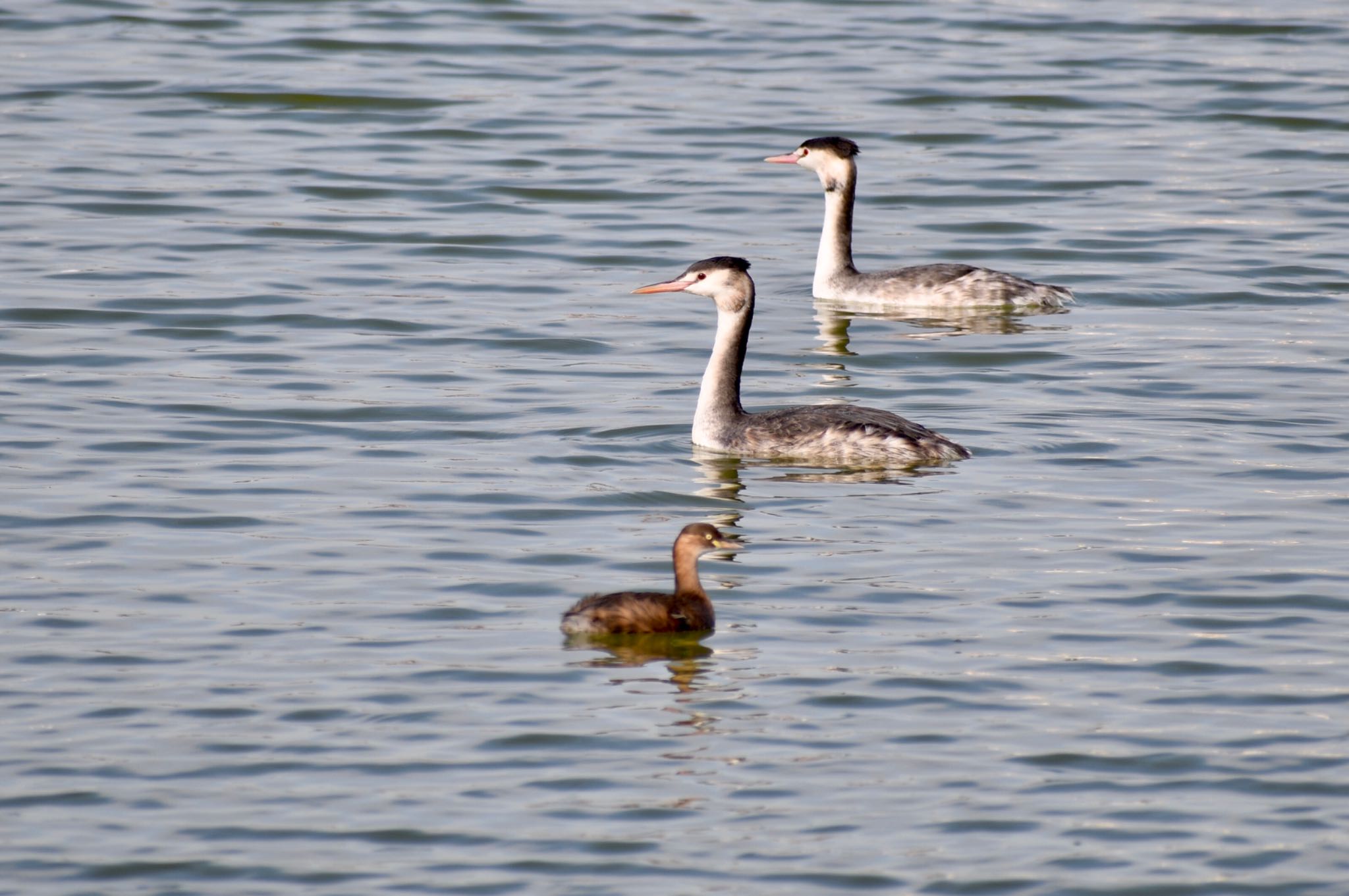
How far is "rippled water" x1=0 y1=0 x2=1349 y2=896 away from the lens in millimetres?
8016

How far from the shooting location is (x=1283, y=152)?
23547 millimetres

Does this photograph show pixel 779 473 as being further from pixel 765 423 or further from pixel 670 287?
pixel 670 287

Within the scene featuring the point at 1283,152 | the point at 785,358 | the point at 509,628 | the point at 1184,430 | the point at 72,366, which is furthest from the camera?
the point at 1283,152

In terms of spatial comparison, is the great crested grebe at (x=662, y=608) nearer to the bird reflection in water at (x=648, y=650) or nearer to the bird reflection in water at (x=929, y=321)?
the bird reflection in water at (x=648, y=650)

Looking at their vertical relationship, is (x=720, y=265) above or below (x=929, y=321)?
above

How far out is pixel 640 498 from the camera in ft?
40.2

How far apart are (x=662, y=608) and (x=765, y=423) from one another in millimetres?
3620

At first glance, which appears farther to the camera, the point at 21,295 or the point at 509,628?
the point at 21,295

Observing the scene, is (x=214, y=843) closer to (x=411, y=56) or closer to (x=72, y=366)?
(x=72, y=366)

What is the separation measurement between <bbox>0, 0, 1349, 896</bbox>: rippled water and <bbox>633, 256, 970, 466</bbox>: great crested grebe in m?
0.16

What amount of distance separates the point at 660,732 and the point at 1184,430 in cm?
611

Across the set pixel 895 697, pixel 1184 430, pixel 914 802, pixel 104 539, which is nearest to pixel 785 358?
pixel 1184 430

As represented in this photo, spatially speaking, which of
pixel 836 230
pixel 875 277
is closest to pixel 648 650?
pixel 875 277

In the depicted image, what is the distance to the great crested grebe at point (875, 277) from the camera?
17406 mm
